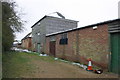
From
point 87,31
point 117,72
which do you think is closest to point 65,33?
point 87,31

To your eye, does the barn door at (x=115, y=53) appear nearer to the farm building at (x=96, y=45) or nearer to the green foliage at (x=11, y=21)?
the farm building at (x=96, y=45)

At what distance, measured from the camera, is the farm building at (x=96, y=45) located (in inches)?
284

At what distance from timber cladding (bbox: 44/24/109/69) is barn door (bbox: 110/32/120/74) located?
354 millimetres

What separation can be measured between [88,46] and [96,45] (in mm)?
987

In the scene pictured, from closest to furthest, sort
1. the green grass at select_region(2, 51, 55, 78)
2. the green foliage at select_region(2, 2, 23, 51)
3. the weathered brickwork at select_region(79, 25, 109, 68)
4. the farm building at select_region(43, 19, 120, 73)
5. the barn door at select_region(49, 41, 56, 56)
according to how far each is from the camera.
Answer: the green grass at select_region(2, 51, 55, 78) → the farm building at select_region(43, 19, 120, 73) → the weathered brickwork at select_region(79, 25, 109, 68) → the green foliage at select_region(2, 2, 23, 51) → the barn door at select_region(49, 41, 56, 56)

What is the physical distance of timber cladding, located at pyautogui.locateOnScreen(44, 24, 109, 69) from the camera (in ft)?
26.1

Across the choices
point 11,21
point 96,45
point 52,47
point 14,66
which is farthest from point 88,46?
point 52,47

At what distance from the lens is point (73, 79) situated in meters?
5.55

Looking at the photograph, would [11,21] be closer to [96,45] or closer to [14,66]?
[14,66]

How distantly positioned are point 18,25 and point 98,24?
7.34 m

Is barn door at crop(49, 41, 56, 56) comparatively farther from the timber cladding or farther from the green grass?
the green grass

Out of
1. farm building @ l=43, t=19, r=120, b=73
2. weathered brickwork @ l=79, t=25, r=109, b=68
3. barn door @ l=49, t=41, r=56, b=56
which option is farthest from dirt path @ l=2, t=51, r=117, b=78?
barn door @ l=49, t=41, r=56, b=56

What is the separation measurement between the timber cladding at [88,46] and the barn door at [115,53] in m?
0.35

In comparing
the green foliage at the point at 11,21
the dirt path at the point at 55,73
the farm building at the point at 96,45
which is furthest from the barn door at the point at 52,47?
the dirt path at the point at 55,73
